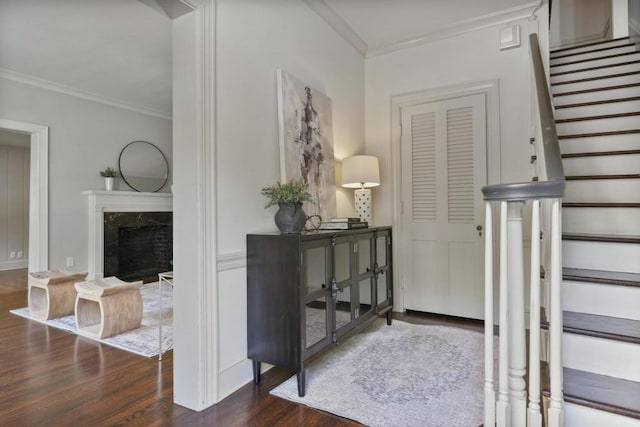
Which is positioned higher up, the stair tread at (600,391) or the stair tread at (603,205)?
the stair tread at (603,205)

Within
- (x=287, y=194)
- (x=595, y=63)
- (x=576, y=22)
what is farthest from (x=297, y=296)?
(x=576, y=22)

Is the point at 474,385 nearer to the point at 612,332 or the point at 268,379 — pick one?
the point at 612,332

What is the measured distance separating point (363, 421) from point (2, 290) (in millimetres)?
5465

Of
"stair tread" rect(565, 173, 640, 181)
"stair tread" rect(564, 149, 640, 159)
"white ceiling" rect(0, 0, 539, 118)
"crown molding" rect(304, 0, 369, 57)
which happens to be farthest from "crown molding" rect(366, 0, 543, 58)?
"stair tread" rect(565, 173, 640, 181)

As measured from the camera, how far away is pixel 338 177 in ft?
11.7

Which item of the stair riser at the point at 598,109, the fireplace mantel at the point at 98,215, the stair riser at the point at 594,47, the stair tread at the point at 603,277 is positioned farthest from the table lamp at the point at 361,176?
the fireplace mantel at the point at 98,215

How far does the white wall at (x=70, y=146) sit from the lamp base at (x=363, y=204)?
401 centimetres

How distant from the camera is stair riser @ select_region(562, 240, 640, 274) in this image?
1.73m

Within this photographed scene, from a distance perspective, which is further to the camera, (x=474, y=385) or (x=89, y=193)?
(x=89, y=193)

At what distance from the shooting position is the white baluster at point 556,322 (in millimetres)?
1042

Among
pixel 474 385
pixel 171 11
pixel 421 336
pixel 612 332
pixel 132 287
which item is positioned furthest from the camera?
pixel 132 287

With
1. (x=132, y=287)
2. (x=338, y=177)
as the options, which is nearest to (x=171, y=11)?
(x=338, y=177)

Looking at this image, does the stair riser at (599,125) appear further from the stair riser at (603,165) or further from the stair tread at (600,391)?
the stair tread at (600,391)

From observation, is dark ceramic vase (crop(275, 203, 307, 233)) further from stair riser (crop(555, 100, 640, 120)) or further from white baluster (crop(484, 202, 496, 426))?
stair riser (crop(555, 100, 640, 120))
